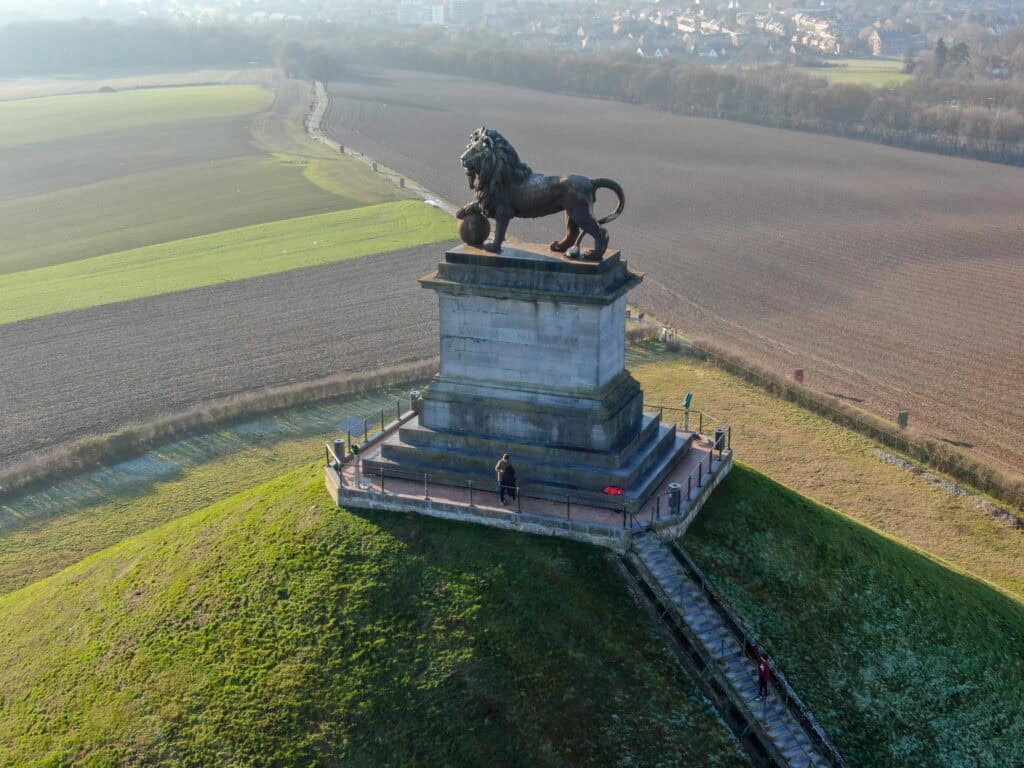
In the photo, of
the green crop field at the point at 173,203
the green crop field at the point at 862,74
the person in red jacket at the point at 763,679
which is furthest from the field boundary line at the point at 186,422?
the green crop field at the point at 862,74

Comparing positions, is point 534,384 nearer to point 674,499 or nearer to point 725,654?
point 674,499

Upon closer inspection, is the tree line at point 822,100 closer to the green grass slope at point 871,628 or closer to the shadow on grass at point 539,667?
the green grass slope at point 871,628

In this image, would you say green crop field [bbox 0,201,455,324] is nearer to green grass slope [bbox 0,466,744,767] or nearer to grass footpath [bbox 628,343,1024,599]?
grass footpath [bbox 628,343,1024,599]

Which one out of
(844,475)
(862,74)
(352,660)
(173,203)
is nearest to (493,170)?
(352,660)

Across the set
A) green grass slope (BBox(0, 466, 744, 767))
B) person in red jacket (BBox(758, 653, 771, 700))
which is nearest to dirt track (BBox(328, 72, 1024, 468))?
person in red jacket (BBox(758, 653, 771, 700))

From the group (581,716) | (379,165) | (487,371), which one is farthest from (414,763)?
(379,165)

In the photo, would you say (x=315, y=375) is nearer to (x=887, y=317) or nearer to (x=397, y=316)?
(x=397, y=316)
